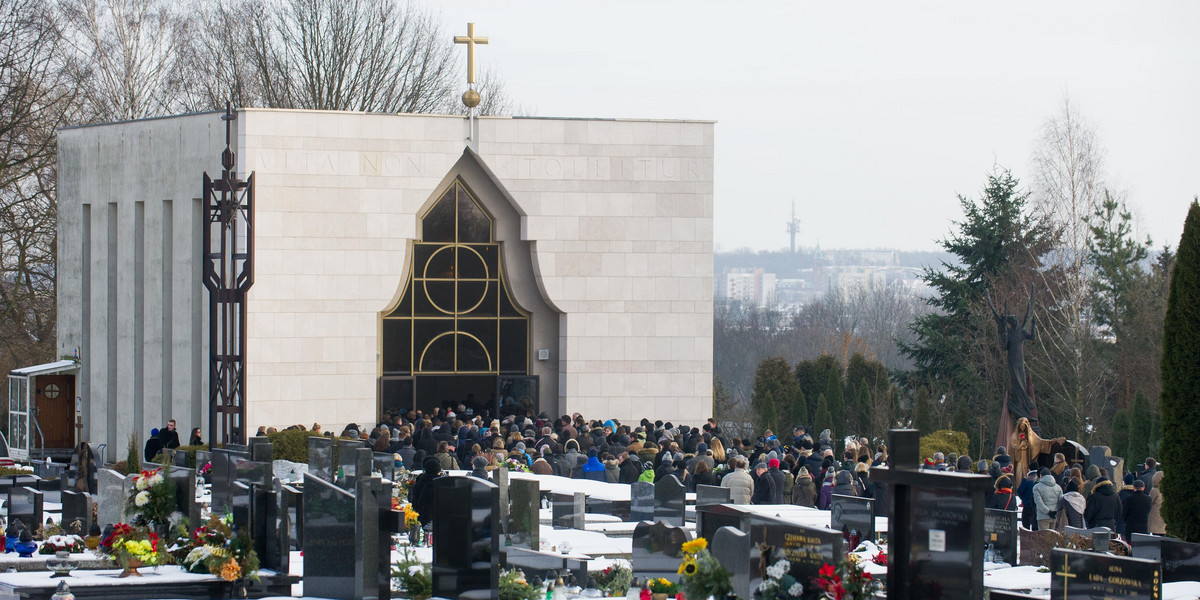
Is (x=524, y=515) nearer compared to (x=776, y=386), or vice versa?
(x=524, y=515)

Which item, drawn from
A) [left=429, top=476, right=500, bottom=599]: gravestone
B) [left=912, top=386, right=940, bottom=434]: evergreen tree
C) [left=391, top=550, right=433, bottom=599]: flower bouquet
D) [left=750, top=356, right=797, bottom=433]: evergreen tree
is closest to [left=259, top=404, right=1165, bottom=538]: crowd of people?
[left=391, top=550, right=433, bottom=599]: flower bouquet

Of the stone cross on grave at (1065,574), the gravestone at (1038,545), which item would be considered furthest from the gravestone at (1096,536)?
the stone cross on grave at (1065,574)

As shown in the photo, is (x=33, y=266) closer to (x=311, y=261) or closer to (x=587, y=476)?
(x=311, y=261)

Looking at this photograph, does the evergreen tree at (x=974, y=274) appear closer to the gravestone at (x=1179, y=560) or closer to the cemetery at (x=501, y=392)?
the cemetery at (x=501, y=392)

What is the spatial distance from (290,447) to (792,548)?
601 inches

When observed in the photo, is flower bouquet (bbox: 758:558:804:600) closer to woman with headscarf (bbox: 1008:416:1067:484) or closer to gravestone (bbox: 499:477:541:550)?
gravestone (bbox: 499:477:541:550)

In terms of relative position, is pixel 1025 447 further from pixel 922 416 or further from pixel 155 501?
pixel 155 501

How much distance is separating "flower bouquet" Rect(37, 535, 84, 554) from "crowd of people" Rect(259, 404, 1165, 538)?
12.5 ft

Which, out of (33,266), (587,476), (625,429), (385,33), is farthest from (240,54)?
(587,476)

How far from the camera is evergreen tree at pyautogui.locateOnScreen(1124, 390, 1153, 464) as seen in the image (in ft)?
96.7

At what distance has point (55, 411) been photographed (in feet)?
110

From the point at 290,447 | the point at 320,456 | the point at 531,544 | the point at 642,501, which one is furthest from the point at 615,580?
the point at 290,447

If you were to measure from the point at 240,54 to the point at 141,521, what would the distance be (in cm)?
2910

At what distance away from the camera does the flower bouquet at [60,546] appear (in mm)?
14727
